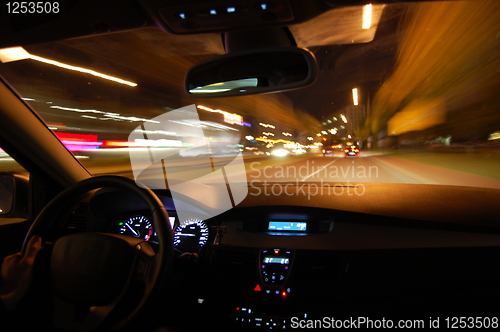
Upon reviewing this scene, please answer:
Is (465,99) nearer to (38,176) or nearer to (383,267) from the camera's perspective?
(383,267)

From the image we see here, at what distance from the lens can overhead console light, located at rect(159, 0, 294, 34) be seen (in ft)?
6.61

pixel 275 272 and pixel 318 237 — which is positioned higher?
pixel 318 237

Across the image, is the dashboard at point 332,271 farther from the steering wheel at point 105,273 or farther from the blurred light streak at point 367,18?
the blurred light streak at point 367,18

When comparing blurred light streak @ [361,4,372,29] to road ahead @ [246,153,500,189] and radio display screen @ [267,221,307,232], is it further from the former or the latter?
road ahead @ [246,153,500,189]

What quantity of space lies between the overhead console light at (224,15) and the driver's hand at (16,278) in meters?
1.71

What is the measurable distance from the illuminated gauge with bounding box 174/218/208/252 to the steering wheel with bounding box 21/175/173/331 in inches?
45.7

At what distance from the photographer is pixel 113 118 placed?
267 inches

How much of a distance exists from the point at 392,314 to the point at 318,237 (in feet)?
2.85

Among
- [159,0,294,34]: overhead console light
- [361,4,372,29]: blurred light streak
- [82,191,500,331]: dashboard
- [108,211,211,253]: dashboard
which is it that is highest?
[361,4,372,29]: blurred light streak

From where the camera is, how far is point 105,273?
205cm

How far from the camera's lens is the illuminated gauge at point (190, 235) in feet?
11.1

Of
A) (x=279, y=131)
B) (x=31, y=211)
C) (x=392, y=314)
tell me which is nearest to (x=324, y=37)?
(x=392, y=314)

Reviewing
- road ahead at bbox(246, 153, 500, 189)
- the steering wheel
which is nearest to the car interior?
the steering wheel

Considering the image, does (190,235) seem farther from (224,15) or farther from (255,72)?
(224,15)
